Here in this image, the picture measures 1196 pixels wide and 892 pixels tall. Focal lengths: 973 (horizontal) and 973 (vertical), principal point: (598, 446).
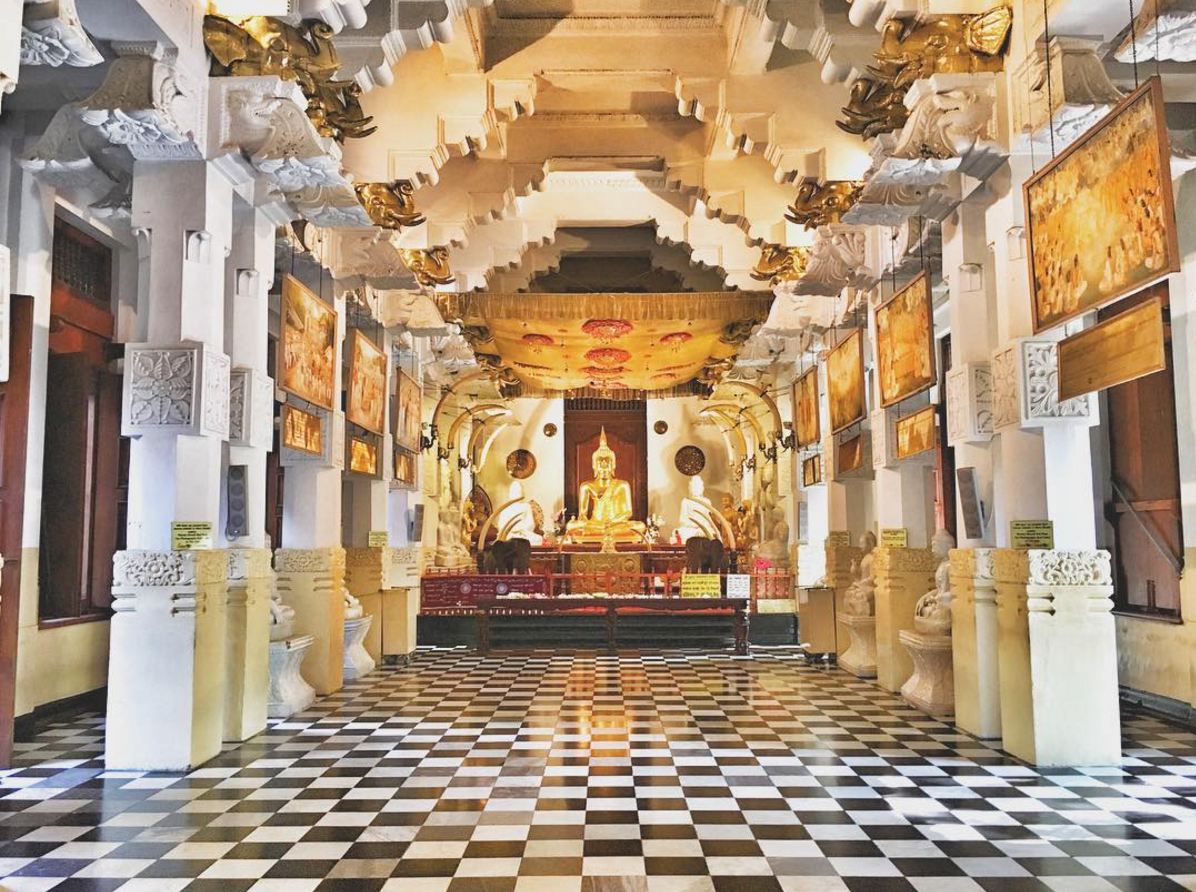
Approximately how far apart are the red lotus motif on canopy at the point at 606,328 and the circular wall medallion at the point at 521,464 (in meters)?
11.1

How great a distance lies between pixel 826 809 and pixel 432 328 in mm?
8897

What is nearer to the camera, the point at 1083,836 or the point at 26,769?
the point at 1083,836

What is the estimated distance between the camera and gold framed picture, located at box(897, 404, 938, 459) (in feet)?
28.7

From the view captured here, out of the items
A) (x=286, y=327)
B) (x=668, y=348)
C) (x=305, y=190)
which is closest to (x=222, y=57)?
(x=305, y=190)

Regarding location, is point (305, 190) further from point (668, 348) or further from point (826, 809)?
point (668, 348)

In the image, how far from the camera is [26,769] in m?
6.59

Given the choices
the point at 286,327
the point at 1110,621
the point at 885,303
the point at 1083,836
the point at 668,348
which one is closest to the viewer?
the point at 1083,836

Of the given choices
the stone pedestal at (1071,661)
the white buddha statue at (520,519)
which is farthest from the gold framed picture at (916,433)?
the white buddha statue at (520,519)

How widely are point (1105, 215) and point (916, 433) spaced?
4093mm

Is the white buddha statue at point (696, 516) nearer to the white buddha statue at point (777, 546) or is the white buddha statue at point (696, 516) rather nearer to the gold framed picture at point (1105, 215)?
the white buddha statue at point (777, 546)

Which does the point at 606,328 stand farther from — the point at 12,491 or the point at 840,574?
the point at 12,491

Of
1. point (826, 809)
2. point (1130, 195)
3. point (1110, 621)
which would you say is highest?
point (1130, 195)

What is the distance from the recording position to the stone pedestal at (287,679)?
8.70 meters

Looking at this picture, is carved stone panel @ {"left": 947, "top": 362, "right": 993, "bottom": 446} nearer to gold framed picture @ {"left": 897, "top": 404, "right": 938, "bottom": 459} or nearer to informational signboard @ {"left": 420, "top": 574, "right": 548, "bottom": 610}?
gold framed picture @ {"left": 897, "top": 404, "right": 938, "bottom": 459}
